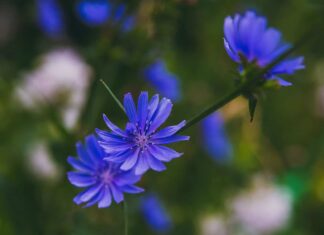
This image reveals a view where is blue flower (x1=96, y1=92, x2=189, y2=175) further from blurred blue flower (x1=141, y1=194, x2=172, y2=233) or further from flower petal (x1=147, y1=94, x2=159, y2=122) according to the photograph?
blurred blue flower (x1=141, y1=194, x2=172, y2=233)

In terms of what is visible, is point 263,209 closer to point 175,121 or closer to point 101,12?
point 175,121

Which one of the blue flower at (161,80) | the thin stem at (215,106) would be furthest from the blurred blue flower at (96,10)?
the thin stem at (215,106)

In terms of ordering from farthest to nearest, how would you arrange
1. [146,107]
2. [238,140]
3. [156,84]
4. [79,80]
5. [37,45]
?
[37,45] → [238,140] → [79,80] → [156,84] → [146,107]

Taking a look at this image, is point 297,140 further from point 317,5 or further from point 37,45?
point 317,5

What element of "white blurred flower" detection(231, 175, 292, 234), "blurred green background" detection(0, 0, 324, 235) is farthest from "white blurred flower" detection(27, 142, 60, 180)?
"white blurred flower" detection(231, 175, 292, 234)

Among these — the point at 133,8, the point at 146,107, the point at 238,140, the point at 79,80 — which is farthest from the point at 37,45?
the point at 146,107

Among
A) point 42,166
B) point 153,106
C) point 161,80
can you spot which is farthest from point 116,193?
point 42,166
